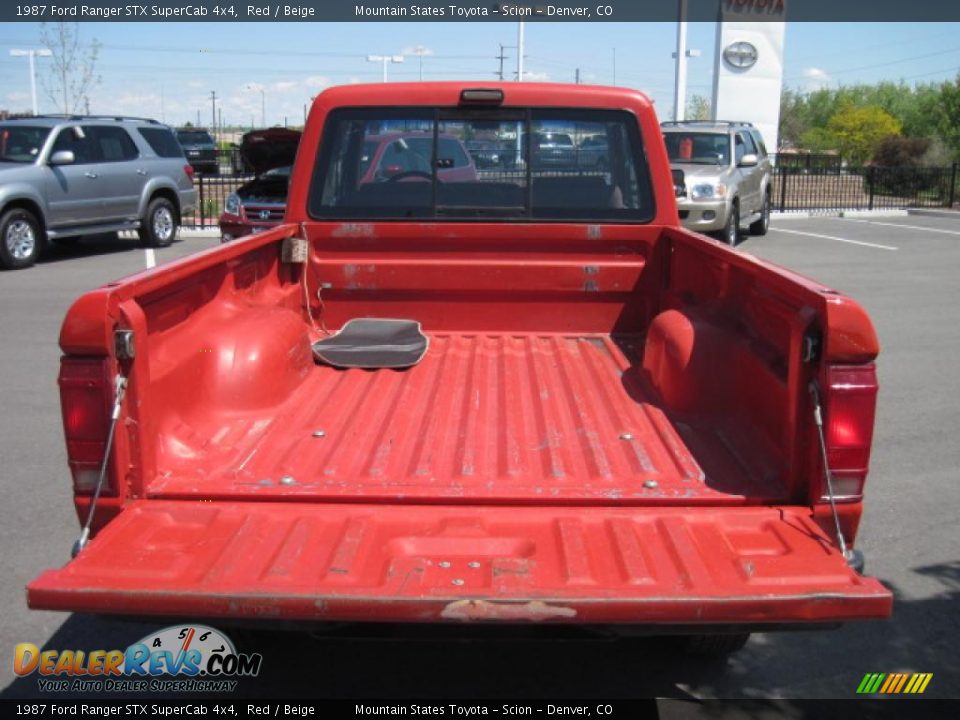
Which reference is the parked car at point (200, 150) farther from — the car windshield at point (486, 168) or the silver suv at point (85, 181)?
the car windshield at point (486, 168)

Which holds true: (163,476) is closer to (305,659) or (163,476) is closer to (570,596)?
(305,659)

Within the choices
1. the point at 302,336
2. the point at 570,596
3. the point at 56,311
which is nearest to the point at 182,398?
the point at 302,336

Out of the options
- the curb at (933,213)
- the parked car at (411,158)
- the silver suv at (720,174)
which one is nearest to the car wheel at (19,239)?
the silver suv at (720,174)

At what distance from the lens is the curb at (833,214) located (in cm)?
2339

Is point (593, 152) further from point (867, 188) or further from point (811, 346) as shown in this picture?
point (867, 188)

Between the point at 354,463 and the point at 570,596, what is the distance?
1.16m

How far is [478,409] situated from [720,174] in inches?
487

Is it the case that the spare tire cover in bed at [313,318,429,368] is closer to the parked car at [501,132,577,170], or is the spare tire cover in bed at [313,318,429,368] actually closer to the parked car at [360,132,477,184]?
the parked car at [360,132,477,184]

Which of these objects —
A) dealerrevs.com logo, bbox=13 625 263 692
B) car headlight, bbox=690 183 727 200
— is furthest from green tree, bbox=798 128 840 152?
dealerrevs.com logo, bbox=13 625 263 692

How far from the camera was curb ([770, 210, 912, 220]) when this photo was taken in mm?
23391

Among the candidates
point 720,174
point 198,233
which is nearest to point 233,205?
point 198,233

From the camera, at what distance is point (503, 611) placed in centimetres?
239

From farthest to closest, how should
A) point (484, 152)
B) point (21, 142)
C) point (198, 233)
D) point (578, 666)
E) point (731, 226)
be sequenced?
point (198, 233)
point (731, 226)
point (21, 142)
point (484, 152)
point (578, 666)

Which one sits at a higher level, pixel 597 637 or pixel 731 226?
pixel 731 226
